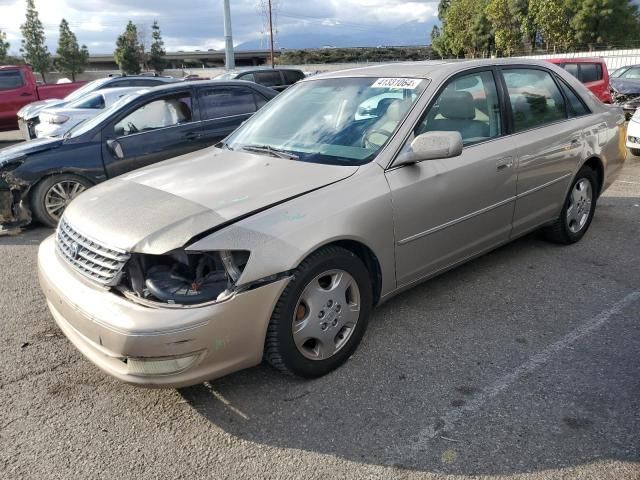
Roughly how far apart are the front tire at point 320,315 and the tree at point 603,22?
39.7 meters

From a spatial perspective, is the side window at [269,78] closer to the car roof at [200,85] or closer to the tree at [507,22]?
the car roof at [200,85]

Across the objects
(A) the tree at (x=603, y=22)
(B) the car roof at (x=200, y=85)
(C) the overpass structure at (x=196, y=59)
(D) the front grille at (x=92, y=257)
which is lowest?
(C) the overpass structure at (x=196, y=59)

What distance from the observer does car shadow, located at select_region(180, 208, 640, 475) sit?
7.99 feet

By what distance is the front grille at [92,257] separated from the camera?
2588 mm

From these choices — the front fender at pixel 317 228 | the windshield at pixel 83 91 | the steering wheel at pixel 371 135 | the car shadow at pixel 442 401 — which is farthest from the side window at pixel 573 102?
the windshield at pixel 83 91

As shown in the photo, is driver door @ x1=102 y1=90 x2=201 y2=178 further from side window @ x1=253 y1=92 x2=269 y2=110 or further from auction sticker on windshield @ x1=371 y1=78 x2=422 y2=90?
auction sticker on windshield @ x1=371 y1=78 x2=422 y2=90

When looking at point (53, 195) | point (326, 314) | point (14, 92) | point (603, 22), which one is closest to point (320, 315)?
point (326, 314)

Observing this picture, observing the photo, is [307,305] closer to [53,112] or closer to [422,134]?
[422,134]

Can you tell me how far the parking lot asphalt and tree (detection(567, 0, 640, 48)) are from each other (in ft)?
128

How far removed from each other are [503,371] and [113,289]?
2147 mm

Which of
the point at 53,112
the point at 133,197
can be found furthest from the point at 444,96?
the point at 53,112

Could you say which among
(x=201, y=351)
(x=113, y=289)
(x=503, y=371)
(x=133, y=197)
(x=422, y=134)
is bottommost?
(x=503, y=371)

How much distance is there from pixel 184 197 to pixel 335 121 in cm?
119

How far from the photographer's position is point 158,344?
94.3 inches
